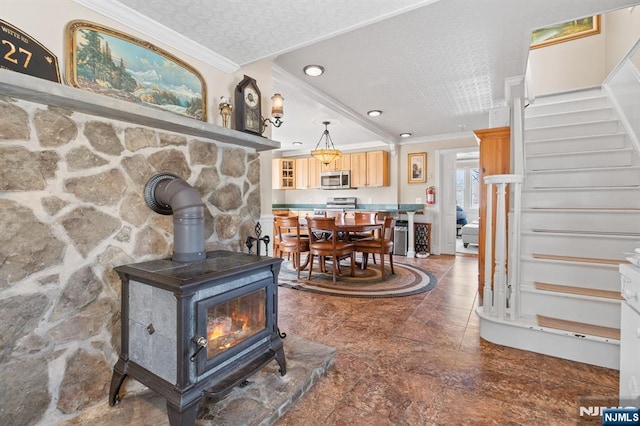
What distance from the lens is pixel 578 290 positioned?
2191mm

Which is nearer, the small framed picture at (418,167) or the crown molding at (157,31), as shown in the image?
the crown molding at (157,31)

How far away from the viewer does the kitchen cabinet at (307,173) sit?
284 inches

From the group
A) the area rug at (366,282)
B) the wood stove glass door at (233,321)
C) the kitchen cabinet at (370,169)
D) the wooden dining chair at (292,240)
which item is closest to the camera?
the wood stove glass door at (233,321)

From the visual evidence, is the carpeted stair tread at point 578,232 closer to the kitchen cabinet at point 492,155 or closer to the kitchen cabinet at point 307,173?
the kitchen cabinet at point 492,155

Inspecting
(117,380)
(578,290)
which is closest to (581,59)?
(578,290)

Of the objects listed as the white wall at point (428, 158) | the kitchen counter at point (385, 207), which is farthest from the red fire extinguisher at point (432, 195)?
the kitchen counter at point (385, 207)

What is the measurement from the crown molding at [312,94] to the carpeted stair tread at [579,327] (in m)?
3.05

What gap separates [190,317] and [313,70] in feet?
8.50

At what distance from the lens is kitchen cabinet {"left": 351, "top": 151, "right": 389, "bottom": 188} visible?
628 cm

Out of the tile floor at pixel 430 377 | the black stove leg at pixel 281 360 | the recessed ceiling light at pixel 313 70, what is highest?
the recessed ceiling light at pixel 313 70

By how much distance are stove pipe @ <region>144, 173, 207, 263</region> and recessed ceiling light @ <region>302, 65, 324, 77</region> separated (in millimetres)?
1927

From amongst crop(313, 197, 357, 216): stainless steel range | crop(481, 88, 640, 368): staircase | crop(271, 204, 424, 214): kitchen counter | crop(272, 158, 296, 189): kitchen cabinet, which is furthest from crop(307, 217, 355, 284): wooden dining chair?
crop(272, 158, 296, 189): kitchen cabinet

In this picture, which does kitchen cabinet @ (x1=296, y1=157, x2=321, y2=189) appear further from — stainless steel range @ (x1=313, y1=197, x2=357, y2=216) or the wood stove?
the wood stove

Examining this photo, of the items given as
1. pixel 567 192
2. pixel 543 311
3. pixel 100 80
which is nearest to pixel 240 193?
pixel 100 80
